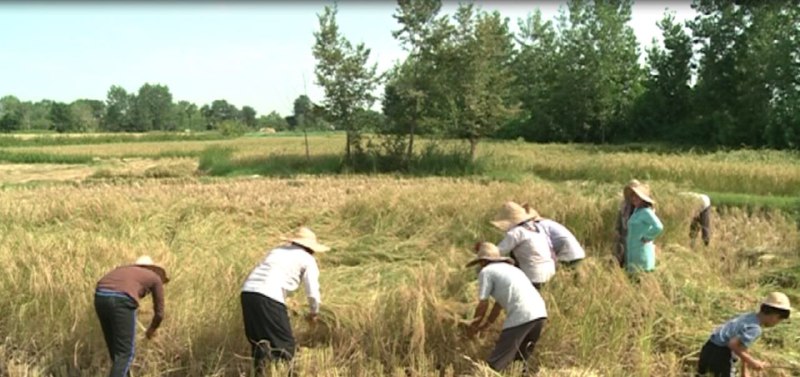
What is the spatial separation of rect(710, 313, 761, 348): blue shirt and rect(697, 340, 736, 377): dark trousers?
0.05 metres

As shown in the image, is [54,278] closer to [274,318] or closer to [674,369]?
[274,318]

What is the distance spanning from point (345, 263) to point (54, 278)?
3783mm

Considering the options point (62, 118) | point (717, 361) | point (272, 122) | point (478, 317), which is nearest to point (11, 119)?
point (62, 118)

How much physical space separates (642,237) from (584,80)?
104 feet

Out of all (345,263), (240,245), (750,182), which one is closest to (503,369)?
(345,263)

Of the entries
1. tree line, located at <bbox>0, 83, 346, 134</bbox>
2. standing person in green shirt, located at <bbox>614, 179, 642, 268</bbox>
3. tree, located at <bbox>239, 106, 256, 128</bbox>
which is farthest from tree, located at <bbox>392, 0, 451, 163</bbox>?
tree, located at <bbox>239, 106, 256, 128</bbox>

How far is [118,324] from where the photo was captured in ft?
14.5

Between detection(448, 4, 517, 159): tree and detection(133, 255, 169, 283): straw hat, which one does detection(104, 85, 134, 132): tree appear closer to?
detection(448, 4, 517, 159): tree

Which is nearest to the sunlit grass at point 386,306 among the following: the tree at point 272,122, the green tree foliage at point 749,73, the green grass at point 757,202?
the green grass at point 757,202

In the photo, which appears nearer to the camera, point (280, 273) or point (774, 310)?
point (774, 310)

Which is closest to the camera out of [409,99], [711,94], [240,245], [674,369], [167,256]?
[674,369]

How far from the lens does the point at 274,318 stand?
434 centimetres

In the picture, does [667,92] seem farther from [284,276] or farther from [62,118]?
[62,118]

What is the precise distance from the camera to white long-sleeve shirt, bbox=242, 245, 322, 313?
4.38 meters
